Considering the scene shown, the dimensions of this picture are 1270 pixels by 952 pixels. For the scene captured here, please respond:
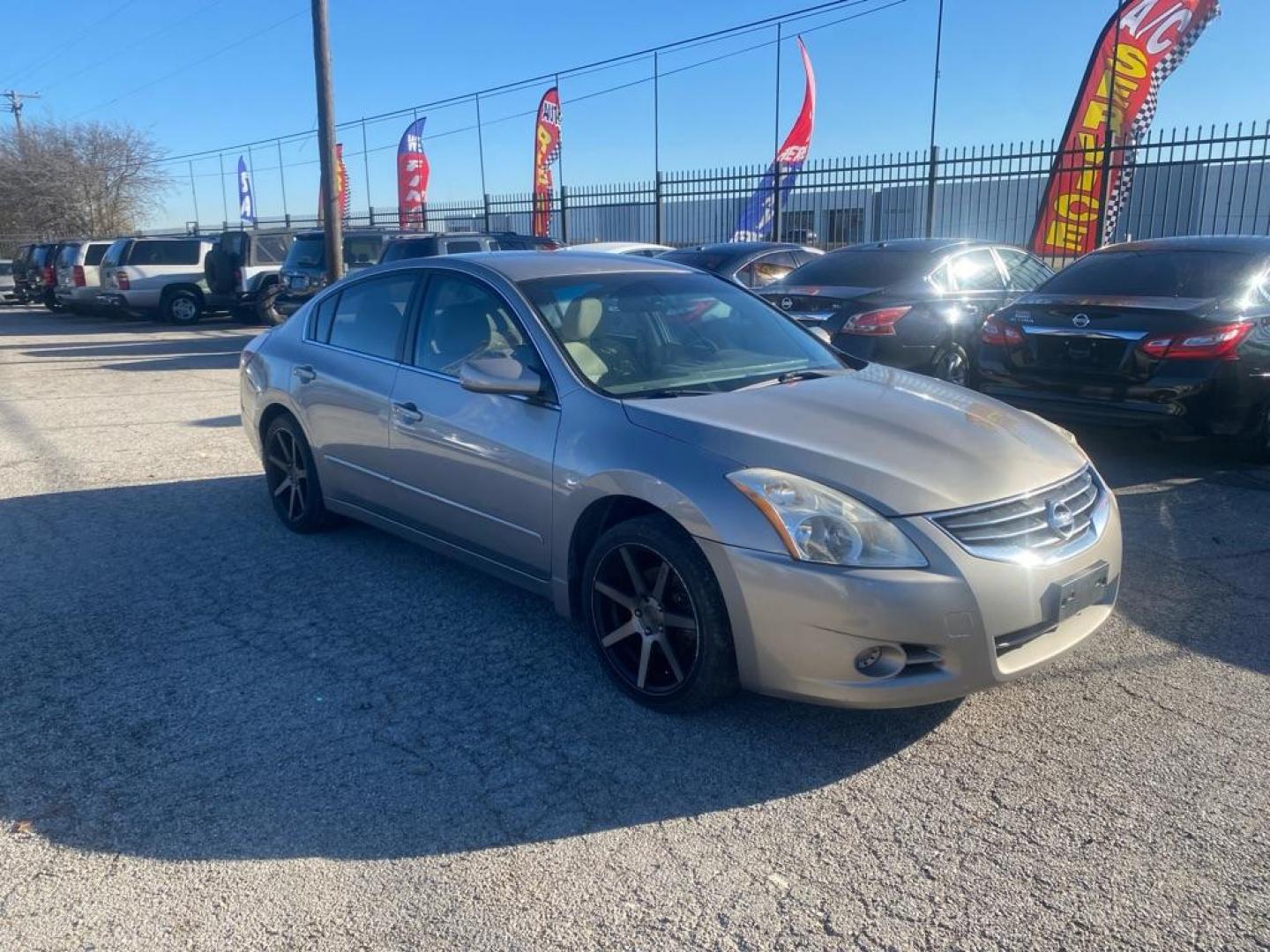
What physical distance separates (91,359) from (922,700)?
15328mm

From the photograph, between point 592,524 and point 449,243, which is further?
point 449,243

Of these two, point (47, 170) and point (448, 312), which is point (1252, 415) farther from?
point (47, 170)

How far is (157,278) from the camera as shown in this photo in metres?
21.1

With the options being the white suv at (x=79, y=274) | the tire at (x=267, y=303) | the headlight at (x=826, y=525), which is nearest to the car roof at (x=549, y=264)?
the headlight at (x=826, y=525)

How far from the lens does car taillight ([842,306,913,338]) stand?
8406 millimetres

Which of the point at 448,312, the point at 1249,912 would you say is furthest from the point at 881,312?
the point at 1249,912

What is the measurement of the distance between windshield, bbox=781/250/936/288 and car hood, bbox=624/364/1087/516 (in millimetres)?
4729

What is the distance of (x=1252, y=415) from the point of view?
657cm

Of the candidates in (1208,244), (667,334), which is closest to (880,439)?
(667,334)

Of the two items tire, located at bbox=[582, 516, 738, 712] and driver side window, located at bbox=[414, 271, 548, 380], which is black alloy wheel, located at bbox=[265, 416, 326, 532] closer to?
driver side window, located at bbox=[414, 271, 548, 380]

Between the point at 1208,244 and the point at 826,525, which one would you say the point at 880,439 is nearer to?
the point at 826,525

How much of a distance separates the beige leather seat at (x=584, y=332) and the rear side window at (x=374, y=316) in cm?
101

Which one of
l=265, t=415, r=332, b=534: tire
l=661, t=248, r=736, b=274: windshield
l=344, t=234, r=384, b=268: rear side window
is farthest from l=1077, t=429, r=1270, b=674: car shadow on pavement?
l=344, t=234, r=384, b=268: rear side window

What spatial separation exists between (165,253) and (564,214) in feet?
28.2
